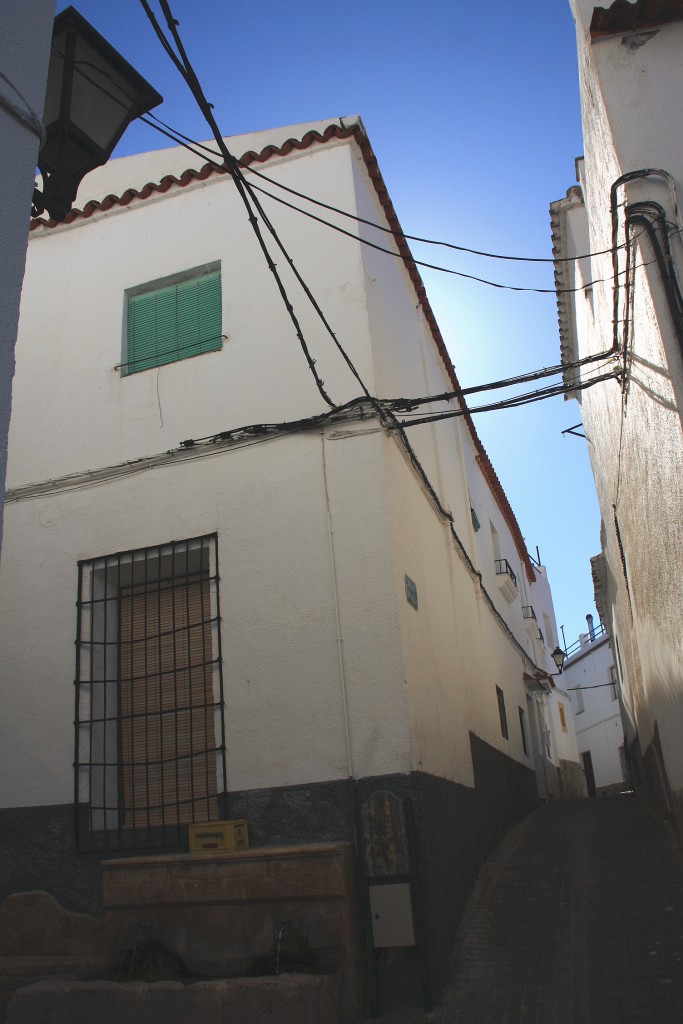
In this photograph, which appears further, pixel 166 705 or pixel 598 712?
pixel 598 712

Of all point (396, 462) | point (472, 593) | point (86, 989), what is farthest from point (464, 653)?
point (86, 989)

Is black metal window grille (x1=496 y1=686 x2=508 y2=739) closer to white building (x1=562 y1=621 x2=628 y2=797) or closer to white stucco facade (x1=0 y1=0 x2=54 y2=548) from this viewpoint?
white stucco facade (x1=0 y1=0 x2=54 y2=548)

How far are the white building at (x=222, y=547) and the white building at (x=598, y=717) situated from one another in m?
20.5

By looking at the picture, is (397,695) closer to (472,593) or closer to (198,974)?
(198,974)

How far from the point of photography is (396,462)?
22.2ft

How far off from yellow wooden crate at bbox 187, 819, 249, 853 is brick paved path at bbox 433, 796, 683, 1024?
1.57 m

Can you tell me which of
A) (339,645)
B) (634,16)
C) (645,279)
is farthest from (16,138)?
(634,16)

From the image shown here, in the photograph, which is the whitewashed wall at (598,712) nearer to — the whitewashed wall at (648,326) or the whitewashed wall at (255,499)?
the whitewashed wall at (648,326)

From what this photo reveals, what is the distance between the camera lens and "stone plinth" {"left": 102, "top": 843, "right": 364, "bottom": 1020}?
4980mm

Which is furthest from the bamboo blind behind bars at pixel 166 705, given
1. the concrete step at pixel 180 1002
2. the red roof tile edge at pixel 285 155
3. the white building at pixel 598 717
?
the white building at pixel 598 717

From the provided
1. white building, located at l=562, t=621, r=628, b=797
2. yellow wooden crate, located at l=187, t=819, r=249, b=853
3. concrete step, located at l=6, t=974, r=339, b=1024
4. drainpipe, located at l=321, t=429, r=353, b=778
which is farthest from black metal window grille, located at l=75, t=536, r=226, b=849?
white building, located at l=562, t=621, r=628, b=797

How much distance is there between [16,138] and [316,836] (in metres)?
4.46

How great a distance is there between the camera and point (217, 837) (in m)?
5.39

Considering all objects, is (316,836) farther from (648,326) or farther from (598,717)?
(598,717)
